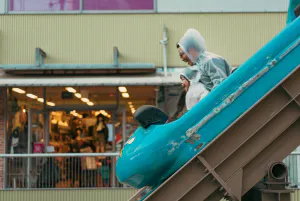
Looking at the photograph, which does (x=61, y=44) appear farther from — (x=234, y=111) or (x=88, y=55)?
(x=234, y=111)

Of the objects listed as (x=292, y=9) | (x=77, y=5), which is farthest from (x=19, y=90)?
(x=292, y=9)

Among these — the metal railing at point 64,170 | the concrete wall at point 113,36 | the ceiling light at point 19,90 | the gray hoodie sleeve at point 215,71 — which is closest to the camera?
the gray hoodie sleeve at point 215,71

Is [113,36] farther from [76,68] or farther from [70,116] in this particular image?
[70,116]

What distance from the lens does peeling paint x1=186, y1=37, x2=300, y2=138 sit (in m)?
4.55

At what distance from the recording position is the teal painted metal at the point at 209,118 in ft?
14.9

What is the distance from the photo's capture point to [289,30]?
15.4 ft

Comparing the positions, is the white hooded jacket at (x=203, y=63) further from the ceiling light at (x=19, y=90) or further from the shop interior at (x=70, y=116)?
the ceiling light at (x=19, y=90)

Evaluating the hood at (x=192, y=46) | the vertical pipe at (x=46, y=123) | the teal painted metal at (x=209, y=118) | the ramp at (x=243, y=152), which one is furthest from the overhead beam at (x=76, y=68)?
the ramp at (x=243, y=152)

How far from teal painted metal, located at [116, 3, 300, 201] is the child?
0.61 meters

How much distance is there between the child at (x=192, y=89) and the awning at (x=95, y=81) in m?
6.89

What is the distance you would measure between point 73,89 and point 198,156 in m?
10.2

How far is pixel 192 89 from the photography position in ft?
17.4

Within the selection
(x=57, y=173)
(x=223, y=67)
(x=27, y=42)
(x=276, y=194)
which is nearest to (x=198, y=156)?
(x=276, y=194)

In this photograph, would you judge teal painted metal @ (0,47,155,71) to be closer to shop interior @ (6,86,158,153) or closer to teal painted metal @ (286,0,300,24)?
shop interior @ (6,86,158,153)
